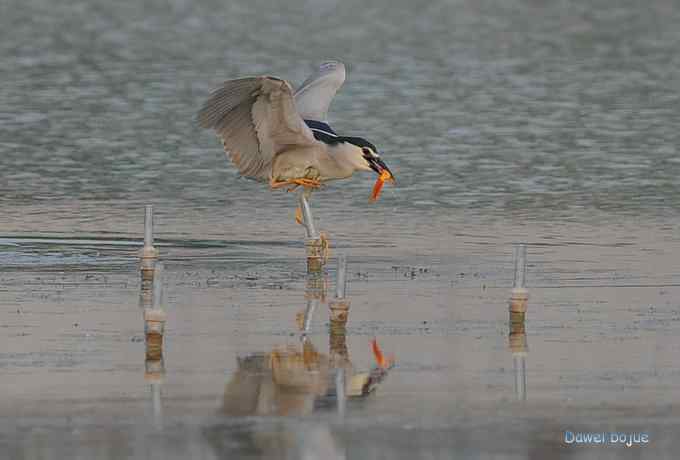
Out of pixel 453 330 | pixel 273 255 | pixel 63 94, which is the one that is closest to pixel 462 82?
pixel 63 94

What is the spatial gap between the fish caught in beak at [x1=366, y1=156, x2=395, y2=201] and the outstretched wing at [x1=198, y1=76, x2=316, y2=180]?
768mm

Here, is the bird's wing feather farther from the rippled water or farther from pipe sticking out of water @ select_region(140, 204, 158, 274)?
pipe sticking out of water @ select_region(140, 204, 158, 274)

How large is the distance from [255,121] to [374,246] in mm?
2985

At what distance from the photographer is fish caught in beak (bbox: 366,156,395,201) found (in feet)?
61.3

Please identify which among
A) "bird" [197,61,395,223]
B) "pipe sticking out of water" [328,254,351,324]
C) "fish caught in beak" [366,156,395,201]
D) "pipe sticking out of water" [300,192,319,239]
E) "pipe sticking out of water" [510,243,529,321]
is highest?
"bird" [197,61,395,223]

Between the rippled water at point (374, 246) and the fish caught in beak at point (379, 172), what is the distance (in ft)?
3.01

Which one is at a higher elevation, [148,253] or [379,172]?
[379,172]

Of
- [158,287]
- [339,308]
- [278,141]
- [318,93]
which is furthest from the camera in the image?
[318,93]

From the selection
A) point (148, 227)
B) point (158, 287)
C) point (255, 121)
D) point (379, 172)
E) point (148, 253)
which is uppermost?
point (255, 121)

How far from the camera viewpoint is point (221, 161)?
30.5m

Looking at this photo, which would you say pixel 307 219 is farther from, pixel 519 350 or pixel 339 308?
pixel 519 350

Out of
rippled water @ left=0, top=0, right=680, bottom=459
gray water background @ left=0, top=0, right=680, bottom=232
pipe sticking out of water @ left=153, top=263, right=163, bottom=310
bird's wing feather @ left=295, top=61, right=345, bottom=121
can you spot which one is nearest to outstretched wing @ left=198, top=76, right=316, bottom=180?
rippled water @ left=0, top=0, right=680, bottom=459

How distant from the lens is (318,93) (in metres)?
21.5

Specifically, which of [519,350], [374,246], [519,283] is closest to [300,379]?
[519,350]
